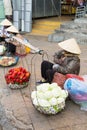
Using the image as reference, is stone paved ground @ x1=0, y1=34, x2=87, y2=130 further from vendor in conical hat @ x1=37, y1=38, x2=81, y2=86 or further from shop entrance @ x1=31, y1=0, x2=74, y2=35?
shop entrance @ x1=31, y1=0, x2=74, y2=35

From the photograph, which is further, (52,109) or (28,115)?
(28,115)

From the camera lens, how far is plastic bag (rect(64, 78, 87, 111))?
3.81 metres

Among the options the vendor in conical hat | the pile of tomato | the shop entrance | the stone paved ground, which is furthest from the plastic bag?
the shop entrance

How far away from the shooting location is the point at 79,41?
854cm

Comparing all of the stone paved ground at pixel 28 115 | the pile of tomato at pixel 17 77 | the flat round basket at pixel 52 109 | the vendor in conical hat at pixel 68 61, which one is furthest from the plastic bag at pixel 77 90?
the pile of tomato at pixel 17 77

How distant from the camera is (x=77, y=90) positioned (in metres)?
3.80

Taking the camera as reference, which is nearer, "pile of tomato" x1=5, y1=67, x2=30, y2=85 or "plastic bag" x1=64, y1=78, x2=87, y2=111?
"plastic bag" x1=64, y1=78, x2=87, y2=111

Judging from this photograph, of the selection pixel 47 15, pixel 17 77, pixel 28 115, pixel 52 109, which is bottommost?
pixel 28 115

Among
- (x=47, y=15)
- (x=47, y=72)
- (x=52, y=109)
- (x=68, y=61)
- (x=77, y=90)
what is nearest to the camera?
(x=52, y=109)

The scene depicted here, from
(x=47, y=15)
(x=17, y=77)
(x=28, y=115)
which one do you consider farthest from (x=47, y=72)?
(x=47, y=15)

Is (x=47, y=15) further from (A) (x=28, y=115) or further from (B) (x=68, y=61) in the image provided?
(A) (x=28, y=115)

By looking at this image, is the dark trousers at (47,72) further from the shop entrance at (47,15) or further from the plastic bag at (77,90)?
the shop entrance at (47,15)

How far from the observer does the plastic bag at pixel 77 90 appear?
150 inches

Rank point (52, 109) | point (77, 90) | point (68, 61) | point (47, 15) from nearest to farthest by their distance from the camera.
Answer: point (52, 109) → point (77, 90) → point (68, 61) → point (47, 15)
